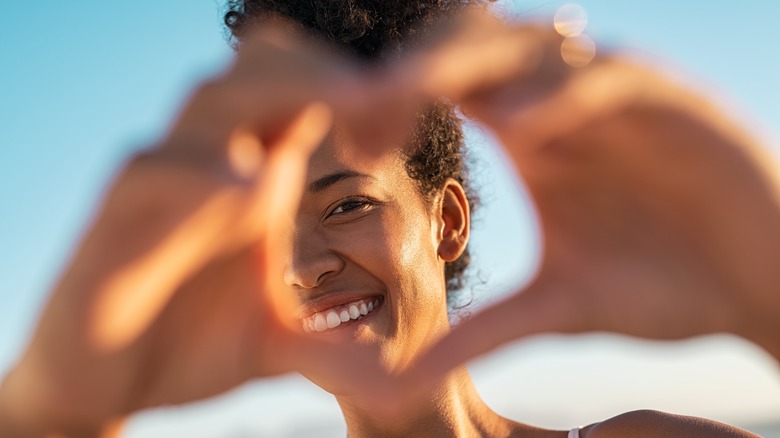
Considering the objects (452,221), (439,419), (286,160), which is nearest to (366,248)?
(452,221)

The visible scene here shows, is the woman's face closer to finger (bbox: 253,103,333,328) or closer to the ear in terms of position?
the ear

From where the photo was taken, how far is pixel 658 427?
2793 millimetres

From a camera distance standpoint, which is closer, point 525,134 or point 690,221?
point 525,134

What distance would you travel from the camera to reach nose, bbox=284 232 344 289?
8.48ft

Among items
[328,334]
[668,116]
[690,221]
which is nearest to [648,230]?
[690,221]

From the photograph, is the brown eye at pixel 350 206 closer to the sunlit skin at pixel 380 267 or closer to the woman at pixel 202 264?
the sunlit skin at pixel 380 267

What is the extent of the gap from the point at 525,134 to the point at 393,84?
0.25 metres

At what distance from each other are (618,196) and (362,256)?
1.42 m

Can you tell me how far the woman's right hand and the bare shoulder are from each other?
2069mm

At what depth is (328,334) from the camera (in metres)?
2.69

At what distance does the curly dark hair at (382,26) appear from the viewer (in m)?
2.89


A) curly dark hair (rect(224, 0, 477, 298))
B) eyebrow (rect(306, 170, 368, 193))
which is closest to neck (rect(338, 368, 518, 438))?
curly dark hair (rect(224, 0, 477, 298))

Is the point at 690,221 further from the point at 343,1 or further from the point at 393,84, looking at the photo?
the point at 343,1

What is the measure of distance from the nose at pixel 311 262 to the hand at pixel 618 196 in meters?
1.30
